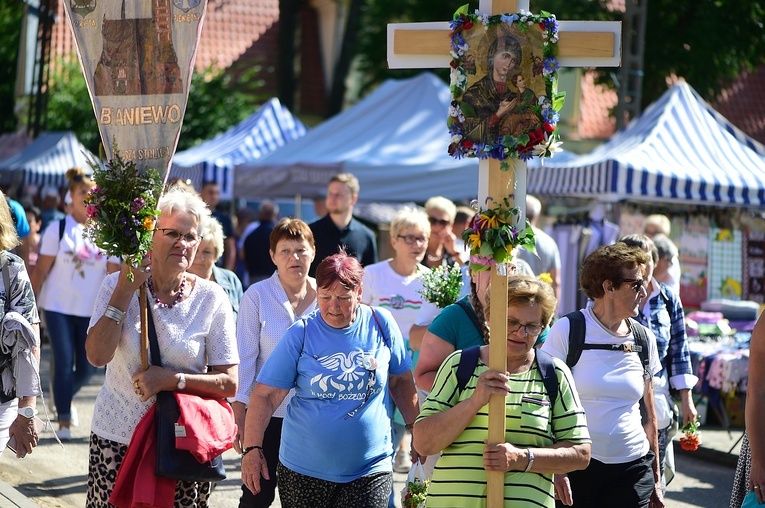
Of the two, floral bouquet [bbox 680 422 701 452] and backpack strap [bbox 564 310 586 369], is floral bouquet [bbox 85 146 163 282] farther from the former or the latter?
floral bouquet [bbox 680 422 701 452]

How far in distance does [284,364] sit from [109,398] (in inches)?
29.5

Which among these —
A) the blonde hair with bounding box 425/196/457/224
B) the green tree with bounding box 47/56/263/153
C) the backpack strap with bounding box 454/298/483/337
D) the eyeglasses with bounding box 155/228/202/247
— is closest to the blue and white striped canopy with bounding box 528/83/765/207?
the blonde hair with bounding box 425/196/457/224

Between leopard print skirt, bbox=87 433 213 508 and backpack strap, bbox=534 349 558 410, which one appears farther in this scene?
leopard print skirt, bbox=87 433 213 508

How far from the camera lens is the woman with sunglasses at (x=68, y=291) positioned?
8.53 metres

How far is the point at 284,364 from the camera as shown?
4.60m

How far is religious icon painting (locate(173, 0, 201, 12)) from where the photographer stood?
15.1 ft

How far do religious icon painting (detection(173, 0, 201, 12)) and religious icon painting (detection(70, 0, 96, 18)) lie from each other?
35 cm

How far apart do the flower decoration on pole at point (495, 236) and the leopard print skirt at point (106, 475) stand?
5.53ft

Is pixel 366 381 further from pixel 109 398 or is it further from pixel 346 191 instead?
pixel 346 191

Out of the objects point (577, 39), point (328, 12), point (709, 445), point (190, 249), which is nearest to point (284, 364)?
point (190, 249)

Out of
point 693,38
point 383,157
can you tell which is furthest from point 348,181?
point 693,38

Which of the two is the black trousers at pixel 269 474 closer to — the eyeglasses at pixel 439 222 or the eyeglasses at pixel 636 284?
the eyeglasses at pixel 636 284

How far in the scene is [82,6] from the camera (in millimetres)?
4609

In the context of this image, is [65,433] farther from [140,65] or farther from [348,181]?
[140,65]
